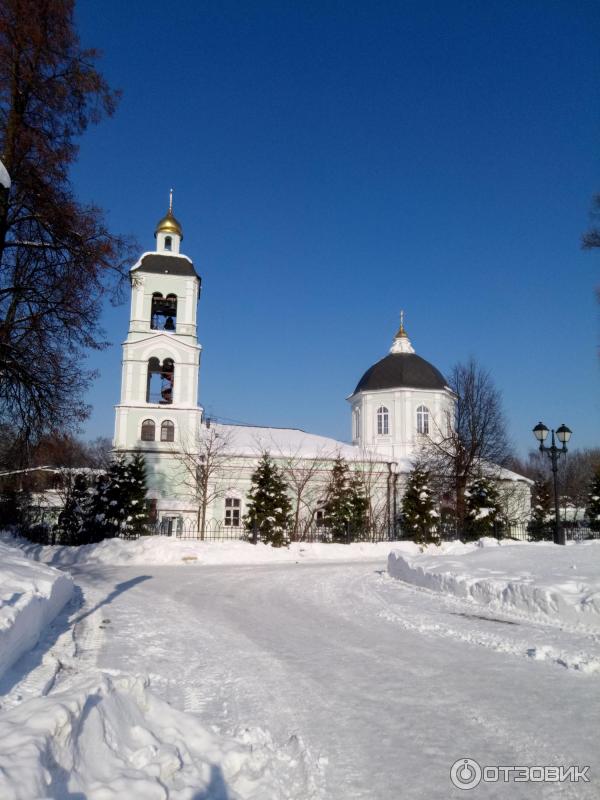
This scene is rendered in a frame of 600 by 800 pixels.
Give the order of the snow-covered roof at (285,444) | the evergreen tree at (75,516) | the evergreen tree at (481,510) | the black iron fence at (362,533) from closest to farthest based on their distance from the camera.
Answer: the evergreen tree at (75,516), the black iron fence at (362,533), the evergreen tree at (481,510), the snow-covered roof at (285,444)

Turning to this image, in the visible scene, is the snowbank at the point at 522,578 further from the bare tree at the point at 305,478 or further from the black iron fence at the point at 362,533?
the bare tree at the point at 305,478

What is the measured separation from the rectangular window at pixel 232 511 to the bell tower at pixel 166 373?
284 centimetres

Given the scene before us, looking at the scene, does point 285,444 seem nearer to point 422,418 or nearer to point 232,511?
point 232,511

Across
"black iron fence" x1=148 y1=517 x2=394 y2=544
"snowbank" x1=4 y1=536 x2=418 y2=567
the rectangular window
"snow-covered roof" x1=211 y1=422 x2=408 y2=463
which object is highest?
"snow-covered roof" x1=211 y1=422 x2=408 y2=463

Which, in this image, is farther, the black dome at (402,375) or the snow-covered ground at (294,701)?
the black dome at (402,375)

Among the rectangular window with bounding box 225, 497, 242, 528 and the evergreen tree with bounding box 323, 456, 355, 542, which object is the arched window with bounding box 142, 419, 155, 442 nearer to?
the rectangular window with bounding box 225, 497, 242, 528

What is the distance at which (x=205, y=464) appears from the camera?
34.0 metres

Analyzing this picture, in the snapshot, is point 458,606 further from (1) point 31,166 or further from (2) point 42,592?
(1) point 31,166

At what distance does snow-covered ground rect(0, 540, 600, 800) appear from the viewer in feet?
12.0

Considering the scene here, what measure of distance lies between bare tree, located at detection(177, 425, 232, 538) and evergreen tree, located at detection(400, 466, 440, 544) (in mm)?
10630

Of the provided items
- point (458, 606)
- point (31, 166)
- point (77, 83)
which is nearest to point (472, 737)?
point (458, 606)

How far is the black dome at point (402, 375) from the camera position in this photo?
4469 cm

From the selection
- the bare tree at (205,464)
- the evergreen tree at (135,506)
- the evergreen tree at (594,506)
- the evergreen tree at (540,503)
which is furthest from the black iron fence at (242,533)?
the evergreen tree at (540,503)

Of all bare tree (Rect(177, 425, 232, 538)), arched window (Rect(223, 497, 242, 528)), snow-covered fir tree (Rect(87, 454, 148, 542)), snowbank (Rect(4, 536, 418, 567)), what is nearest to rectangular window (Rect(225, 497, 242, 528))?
arched window (Rect(223, 497, 242, 528))
